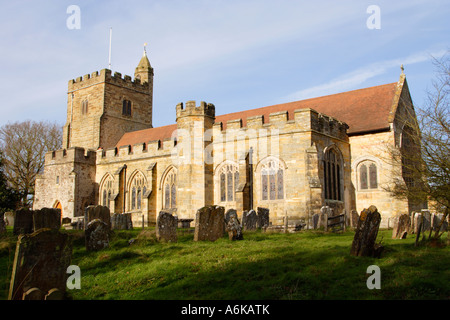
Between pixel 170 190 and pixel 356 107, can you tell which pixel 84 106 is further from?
pixel 356 107

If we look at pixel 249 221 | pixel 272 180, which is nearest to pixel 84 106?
pixel 272 180

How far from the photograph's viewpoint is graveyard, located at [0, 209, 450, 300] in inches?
295

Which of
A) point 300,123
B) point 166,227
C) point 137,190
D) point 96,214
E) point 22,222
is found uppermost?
point 300,123

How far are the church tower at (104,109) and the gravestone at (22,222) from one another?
64.1ft

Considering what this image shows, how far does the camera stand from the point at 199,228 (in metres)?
13.0

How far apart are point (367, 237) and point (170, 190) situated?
18458 millimetres

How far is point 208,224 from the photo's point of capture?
13258mm

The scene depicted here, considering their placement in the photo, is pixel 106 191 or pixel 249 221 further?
pixel 106 191

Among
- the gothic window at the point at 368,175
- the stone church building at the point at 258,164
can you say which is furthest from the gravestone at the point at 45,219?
the gothic window at the point at 368,175

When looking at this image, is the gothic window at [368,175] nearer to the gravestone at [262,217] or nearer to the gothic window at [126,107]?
the gravestone at [262,217]

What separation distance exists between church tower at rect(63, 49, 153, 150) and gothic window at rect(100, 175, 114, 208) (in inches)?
189

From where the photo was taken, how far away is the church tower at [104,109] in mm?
34812
